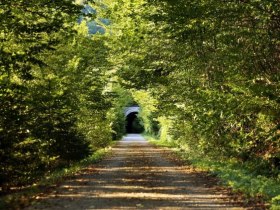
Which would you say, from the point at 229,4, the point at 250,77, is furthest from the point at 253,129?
the point at 229,4

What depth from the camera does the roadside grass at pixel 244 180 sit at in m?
10.5

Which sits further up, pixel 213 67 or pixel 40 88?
pixel 213 67

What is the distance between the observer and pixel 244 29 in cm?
1330

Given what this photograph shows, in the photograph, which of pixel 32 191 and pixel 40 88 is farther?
pixel 40 88

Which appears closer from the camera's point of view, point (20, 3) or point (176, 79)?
point (20, 3)

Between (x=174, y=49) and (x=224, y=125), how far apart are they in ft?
14.4

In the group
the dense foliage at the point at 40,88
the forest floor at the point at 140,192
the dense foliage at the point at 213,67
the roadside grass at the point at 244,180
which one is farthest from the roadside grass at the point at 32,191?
the dense foliage at the point at 213,67

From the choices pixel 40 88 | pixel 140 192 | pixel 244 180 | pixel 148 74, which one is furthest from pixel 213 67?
pixel 140 192

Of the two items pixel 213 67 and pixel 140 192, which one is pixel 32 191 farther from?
pixel 213 67

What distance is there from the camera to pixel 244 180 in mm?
12922

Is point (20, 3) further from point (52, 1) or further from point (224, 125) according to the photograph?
point (224, 125)

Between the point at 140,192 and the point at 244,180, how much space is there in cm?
348

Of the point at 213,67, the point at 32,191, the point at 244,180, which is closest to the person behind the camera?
the point at 32,191

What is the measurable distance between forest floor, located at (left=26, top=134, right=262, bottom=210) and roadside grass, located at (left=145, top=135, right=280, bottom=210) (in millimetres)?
367
